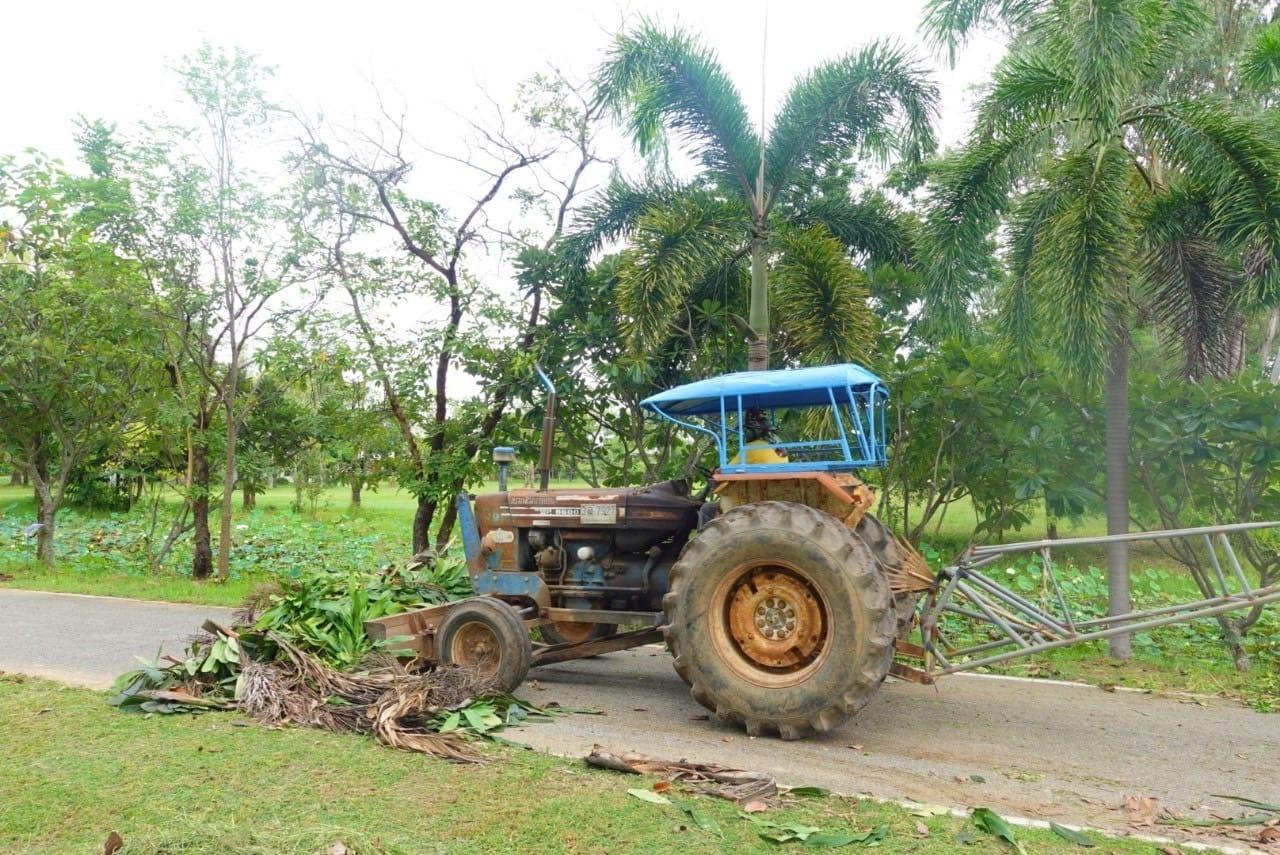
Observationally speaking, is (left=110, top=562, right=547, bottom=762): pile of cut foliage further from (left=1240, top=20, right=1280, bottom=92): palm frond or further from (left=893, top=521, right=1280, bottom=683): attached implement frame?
(left=1240, top=20, right=1280, bottom=92): palm frond

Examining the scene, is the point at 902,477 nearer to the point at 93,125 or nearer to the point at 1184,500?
the point at 1184,500

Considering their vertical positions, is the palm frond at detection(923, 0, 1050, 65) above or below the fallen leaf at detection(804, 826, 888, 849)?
above

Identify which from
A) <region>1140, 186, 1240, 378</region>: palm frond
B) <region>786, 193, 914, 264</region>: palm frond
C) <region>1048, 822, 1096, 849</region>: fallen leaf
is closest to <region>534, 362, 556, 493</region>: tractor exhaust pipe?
<region>1048, 822, 1096, 849</region>: fallen leaf

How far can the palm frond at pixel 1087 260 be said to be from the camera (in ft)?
22.6

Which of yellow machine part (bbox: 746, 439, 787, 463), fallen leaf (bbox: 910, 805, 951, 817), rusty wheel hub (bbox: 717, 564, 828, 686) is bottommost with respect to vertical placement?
fallen leaf (bbox: 910, 805, 951, 817)

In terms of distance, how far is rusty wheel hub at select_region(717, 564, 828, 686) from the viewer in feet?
17.6

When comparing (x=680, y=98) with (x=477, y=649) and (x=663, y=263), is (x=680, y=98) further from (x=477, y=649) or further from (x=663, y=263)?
(x=477, y=649)

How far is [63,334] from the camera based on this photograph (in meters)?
13.4

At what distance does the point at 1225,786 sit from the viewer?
4.55 meters

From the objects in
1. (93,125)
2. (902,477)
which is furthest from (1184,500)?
(93,125)

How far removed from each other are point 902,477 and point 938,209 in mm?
3517

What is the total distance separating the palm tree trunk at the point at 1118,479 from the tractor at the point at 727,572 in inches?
99.0

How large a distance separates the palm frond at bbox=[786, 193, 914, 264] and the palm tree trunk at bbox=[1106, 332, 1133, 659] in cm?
304

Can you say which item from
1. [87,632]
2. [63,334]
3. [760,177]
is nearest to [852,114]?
[760,177]
